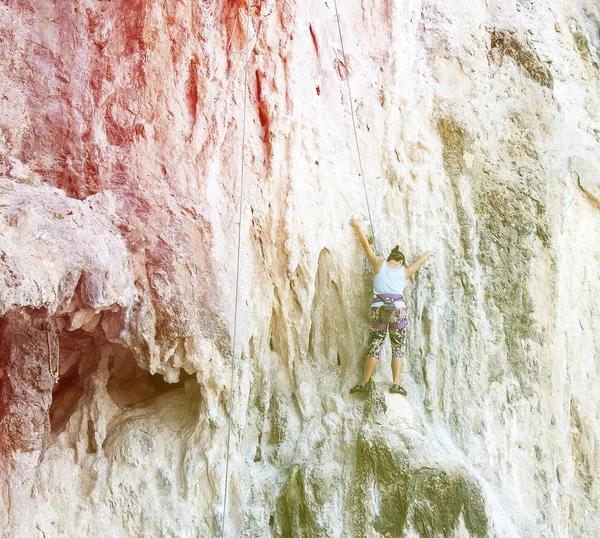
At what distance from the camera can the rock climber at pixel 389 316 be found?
7102 mm

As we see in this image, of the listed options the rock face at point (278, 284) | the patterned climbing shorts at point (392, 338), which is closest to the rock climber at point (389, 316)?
the patterned climbing shorts at point (392, 338)

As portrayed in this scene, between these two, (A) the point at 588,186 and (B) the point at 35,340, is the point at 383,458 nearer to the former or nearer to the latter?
(B) the point at 35,340

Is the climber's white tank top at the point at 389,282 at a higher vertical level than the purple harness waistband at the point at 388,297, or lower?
higher

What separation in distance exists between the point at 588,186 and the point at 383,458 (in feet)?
12.4

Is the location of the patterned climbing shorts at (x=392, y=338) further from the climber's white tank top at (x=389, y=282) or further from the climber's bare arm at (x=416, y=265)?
the climber's bare arm at (x=416, y=265)

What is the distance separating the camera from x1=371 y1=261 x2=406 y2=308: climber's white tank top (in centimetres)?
713

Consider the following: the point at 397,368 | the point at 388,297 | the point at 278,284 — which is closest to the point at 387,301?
the point at 388,297

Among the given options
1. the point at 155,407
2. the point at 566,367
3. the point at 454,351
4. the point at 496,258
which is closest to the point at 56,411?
the point at 155,407

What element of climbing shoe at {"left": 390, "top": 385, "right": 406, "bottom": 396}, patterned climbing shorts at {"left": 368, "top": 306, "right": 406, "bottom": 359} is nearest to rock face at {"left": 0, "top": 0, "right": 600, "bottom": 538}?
climbing shoe at {"left": 390, "top": 385, "right": 406, "bottom": 396}

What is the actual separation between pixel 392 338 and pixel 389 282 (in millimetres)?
484

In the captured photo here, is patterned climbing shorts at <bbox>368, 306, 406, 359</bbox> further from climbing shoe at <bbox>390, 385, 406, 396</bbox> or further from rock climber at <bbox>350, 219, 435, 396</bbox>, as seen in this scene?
climbing shoe at <bbox>390, 385, 406, 396</bbox>

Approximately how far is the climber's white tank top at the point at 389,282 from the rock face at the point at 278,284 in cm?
29

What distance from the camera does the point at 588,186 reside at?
8531 millimetres

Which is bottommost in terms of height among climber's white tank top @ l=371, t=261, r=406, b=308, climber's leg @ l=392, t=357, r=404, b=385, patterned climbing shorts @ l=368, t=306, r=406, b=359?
climber's leg @ l=392, t=357, r=404, b=385
